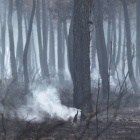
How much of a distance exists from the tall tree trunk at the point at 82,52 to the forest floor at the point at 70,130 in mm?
1139

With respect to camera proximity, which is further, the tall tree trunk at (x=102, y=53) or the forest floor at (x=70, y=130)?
the tall tree trunk at (x=102, y=53)

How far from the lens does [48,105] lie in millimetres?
11117

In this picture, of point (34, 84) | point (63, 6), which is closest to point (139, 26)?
point (63, 6)

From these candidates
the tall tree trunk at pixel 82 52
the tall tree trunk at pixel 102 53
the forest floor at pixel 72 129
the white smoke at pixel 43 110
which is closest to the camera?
the forest floor at pixel 72 129

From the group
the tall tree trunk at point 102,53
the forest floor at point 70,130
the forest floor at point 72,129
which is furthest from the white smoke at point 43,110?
the tall tree trunk at point 102,53

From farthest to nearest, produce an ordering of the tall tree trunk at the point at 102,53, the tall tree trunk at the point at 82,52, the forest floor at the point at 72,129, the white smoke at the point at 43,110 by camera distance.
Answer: the tall tree trunk at the point at 102,53
the tall tree trunk at the point at 82,52
the white smoke at the point at 43,110
the forest floor at the point at 72,129

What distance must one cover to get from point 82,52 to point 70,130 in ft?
11.8

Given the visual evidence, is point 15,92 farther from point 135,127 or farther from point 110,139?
point 110,139

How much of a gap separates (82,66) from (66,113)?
1856mm

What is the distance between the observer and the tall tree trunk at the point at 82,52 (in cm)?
1120

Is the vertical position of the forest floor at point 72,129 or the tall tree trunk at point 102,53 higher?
the tall tree trunk at point 102,53

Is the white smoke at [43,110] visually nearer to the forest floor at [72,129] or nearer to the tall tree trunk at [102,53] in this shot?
the forest floor at [72,129]

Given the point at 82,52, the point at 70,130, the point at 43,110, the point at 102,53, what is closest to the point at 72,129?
the point at 70,130

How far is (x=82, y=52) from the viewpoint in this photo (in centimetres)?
1129
